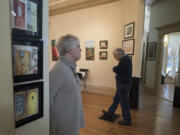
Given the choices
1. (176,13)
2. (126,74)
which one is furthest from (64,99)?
(176,13)

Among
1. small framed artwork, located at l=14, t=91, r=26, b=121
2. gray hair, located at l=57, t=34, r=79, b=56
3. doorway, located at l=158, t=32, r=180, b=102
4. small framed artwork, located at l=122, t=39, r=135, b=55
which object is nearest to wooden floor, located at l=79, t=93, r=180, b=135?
small framed artwork, located at l=122, t=39, r=135, b=55

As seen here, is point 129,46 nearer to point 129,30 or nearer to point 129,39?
point 129,39

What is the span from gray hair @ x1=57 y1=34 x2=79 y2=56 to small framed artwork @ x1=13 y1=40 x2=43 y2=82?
0.46 meters

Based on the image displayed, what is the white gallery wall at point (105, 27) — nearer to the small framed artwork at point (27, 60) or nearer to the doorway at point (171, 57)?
the small framed artwork at point (27, 60)

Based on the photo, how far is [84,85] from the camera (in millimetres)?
4953

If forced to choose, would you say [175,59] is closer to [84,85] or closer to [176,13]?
[176,13]

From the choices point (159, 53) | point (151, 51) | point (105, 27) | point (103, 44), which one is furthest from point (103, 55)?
point (159, 53)

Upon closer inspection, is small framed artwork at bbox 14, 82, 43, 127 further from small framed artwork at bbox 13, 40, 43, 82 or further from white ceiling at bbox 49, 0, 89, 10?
white ceiling at bbox 49, 0, 89, 10

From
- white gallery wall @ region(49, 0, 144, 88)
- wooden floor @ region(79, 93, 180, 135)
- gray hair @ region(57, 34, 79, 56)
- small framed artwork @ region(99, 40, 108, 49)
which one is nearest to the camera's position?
gray hair @ region(57, 34, 79, 56)

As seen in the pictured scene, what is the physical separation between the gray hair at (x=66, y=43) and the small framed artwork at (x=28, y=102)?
51 cm

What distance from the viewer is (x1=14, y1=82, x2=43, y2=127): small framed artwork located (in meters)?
0.63

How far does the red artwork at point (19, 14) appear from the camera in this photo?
1.83 ft

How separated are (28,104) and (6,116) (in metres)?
0.20

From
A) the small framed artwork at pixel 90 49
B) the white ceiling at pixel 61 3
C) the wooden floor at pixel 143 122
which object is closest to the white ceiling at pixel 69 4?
the white ceiling at pixel 61 3
